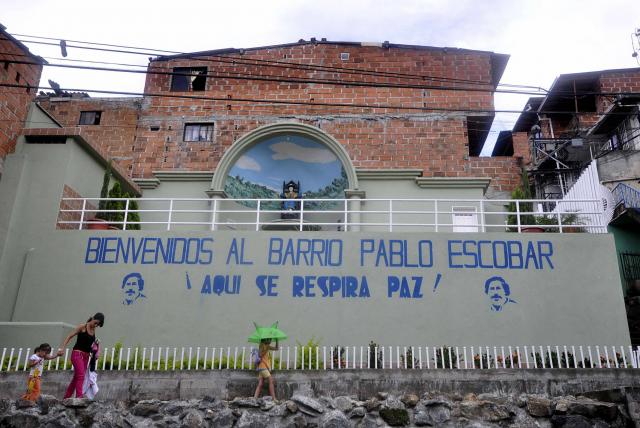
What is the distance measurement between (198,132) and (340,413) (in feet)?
45.5

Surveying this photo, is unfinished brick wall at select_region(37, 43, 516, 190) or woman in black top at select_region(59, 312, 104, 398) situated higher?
unfinished brick wall at select_region(37, 43, 516, 190)

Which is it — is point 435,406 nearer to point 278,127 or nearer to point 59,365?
point 59,365

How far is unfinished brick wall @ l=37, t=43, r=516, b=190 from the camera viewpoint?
1959 cm

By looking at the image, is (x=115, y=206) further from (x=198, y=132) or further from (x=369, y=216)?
(x=369, y=216)

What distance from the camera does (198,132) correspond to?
2058 centimetres

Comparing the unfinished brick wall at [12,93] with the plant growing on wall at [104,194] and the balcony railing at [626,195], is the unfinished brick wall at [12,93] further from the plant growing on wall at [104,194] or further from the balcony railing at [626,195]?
the balcony railing at [626,195]


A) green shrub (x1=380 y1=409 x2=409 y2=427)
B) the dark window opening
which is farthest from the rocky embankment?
the dark window opening

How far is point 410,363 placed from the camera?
11383mm

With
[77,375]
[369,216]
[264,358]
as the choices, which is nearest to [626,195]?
[369,216]

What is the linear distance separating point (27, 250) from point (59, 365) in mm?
4030

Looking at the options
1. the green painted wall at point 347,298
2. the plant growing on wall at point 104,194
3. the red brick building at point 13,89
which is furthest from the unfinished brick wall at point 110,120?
the green painted wall at point 347,298

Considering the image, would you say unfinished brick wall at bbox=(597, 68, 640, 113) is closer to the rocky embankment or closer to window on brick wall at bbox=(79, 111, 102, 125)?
the rocky embankment

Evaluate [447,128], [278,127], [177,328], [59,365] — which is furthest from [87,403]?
[447,128]

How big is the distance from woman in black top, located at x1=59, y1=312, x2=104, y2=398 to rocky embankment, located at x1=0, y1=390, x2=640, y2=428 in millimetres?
482
